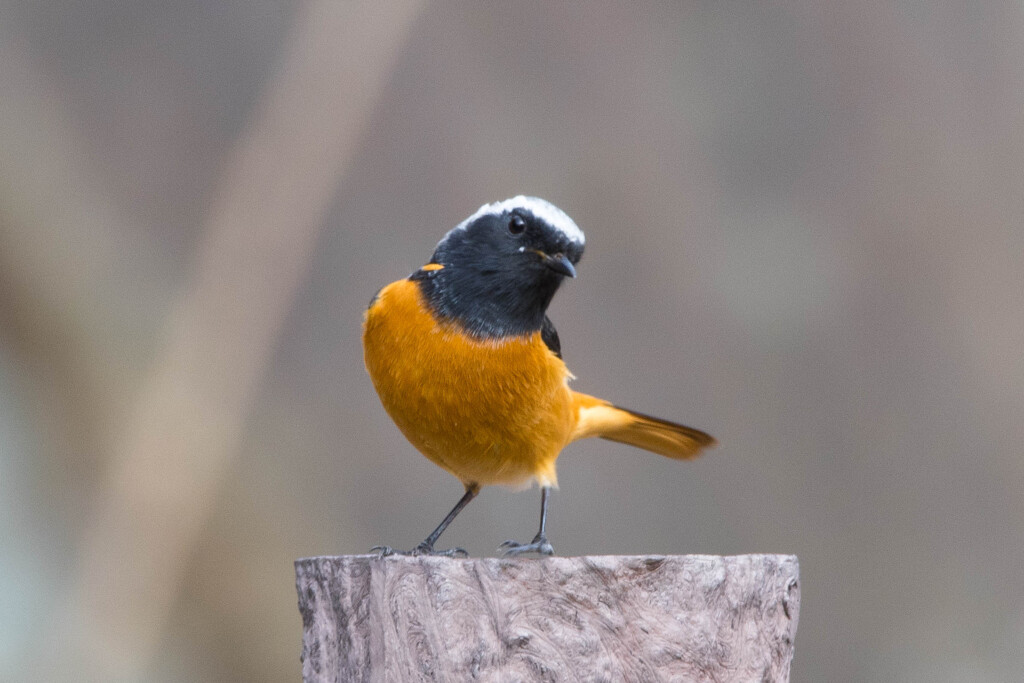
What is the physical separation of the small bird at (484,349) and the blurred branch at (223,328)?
173 centimetres

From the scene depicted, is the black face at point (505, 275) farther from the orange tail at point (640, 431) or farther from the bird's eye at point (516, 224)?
the orange tail at point (640, 431)

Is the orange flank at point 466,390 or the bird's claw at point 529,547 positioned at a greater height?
the orange flank at point 466,390

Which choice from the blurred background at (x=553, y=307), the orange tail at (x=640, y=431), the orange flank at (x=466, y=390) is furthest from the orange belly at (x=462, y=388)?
the blurred background at (x=553, y=307)

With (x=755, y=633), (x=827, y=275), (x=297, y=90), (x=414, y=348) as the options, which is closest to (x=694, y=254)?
(x=827, y=275)

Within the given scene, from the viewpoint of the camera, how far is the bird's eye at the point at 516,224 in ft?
8.39

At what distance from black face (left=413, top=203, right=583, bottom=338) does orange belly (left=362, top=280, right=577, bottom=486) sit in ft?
0.13

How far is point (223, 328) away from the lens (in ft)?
13.9

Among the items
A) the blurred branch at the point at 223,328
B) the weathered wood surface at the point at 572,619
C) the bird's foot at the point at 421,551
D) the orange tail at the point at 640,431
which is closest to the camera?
the weathered wood surface at the point at 572,619

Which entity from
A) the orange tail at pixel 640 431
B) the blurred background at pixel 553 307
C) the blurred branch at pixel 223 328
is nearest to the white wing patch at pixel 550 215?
A: the orange tail at pixel 640 431

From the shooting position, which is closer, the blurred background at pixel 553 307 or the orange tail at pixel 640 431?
the orange tail at pixel 640 431

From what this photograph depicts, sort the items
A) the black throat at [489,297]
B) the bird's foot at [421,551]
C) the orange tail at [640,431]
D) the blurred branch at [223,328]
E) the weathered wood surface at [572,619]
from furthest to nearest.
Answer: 1. the blurred branch at [223,328]
2. the orange tail at [640,431]
3. the black throat at [489,297]
4. the bird's foot at [421,551]
5. the weathered wood surface at [572,619]

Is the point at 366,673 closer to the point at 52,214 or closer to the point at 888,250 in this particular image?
the point at 52,214

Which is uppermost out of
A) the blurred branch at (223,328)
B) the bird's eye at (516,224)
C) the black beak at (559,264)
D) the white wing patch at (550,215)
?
the white wing patch at (550,215)

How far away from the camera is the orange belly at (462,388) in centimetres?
243
